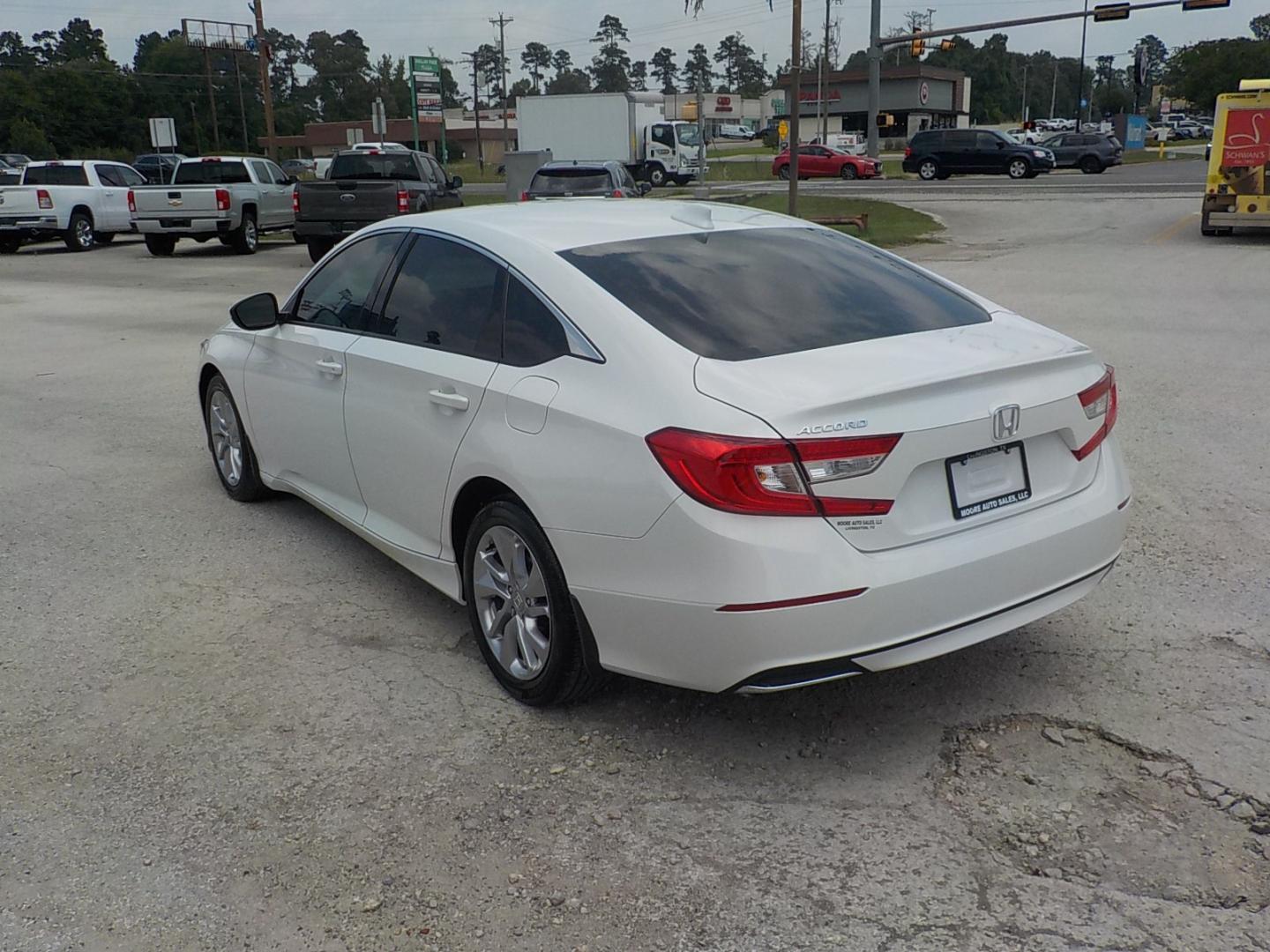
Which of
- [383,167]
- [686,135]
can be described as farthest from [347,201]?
[686,135]

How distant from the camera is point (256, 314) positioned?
17.9 feet

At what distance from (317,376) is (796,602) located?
9.07 ft

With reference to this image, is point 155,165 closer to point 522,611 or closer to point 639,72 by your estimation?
point 522,611

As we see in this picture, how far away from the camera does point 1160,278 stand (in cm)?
1588

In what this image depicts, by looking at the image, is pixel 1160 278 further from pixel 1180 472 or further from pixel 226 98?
pixel 226 98

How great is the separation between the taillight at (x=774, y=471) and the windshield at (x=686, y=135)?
137ft

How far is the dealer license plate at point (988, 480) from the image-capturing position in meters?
3.39

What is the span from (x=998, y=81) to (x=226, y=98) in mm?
91983

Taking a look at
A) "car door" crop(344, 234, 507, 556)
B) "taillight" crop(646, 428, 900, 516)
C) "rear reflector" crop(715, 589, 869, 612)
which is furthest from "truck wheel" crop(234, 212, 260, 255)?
"rear reflector" crop(715, 589, 869, 612)

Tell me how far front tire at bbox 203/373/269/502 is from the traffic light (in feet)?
117

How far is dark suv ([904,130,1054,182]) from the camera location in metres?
42.4

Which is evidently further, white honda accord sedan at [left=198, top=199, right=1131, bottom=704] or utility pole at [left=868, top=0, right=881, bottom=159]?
utility pole at [left=868, top=0, right=881, bottom=159]

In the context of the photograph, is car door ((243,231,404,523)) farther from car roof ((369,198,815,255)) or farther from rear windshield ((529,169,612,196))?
rear windshield ((529,169,612,196))

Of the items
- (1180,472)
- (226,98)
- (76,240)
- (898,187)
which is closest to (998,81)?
(226,98)
